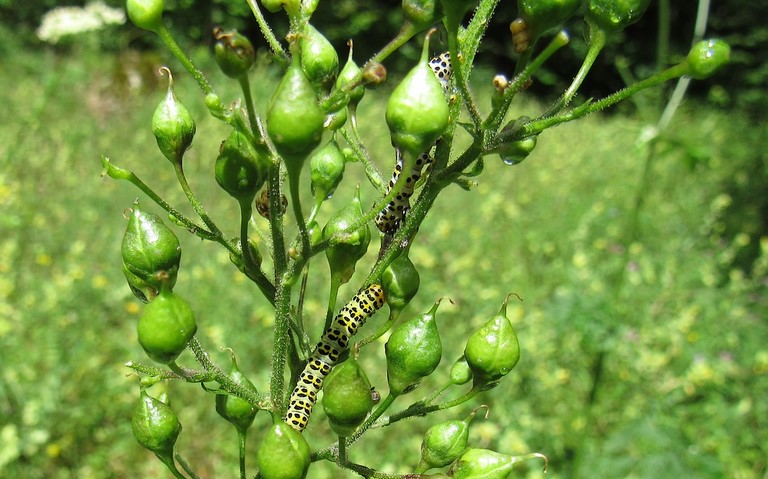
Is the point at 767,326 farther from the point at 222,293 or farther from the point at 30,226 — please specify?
the point at 30,226

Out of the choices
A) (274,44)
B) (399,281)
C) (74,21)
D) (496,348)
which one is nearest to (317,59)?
(274,44)

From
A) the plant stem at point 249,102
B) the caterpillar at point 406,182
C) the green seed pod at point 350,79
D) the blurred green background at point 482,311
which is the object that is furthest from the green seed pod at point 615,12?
the blurred green background at point 482,311

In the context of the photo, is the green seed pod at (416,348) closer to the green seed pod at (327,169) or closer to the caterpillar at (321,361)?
the caterpillar at (321,361)

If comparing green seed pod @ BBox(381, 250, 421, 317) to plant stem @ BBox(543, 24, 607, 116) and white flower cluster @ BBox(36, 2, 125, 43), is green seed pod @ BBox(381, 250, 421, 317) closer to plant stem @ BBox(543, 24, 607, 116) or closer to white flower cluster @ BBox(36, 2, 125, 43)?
plant stem @ BBox(543, 24, 607, 116)

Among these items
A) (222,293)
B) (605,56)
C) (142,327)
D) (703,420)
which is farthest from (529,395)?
(605,56)

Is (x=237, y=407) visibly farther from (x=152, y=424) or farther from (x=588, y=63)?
(x=588, y=63)

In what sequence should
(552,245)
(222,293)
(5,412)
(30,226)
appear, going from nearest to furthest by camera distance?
1. (5,412)
2. (222,293)
3. (30,226)
4. (552,245)
